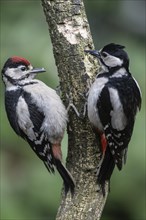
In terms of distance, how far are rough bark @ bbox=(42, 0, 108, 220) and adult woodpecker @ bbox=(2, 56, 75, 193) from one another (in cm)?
15

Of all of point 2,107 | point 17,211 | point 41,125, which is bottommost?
point 17,211

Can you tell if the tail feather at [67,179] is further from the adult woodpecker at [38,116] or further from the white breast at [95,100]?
the white breast at [95,100]

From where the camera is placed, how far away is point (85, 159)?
542 centimetres

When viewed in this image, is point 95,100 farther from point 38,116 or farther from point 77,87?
point 38,116

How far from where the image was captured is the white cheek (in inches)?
215

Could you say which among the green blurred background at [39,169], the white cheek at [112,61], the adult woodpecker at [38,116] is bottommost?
the green blurred background at [39,169]

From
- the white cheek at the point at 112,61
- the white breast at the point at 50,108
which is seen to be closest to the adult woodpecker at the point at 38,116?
the white breast at the point at 50,108

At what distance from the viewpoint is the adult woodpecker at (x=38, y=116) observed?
5.54 metres

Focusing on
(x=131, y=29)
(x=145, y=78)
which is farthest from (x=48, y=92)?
(x=131, y=29)

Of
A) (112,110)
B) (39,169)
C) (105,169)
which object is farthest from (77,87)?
(39,169)

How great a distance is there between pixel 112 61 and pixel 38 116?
2.10 feet

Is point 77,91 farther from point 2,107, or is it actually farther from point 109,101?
point 2,107

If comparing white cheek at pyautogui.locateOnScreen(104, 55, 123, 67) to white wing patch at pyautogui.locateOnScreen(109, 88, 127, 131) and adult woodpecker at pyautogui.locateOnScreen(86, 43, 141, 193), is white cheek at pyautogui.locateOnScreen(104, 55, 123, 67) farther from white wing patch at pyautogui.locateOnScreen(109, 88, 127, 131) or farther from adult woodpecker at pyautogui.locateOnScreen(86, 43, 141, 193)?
white wing patch at pyautogui.locateOnScreen(109, 88, 127, 131)

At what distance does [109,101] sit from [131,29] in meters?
4.84
